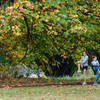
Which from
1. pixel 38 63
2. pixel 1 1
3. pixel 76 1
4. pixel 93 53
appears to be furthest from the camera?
pixel 93 53

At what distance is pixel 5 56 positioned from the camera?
20.5 meters

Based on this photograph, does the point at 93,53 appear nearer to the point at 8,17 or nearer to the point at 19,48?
the point at 19,48

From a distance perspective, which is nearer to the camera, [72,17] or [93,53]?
[72,17]

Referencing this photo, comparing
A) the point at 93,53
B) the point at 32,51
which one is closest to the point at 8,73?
the point at 32,51

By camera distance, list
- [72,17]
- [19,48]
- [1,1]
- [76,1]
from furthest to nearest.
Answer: [19,48] < [1,1] < [76,1] < [72,17]

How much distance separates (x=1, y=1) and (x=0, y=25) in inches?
221

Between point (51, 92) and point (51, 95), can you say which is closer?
point (51, 95)

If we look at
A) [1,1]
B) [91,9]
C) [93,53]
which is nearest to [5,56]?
[1,1]

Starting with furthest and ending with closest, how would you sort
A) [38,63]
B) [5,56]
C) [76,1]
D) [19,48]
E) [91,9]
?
[38,63] → [5,56] → [19,48] → [91,9] → [76,1]

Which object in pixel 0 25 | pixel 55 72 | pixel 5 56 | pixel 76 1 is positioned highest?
pixel 76 1

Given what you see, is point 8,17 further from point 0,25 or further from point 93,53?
point 93,53

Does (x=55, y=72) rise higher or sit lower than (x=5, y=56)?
lower

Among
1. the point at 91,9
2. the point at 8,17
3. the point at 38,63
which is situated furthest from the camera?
the point at 38,63

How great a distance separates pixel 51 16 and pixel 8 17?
1798 millimetres
